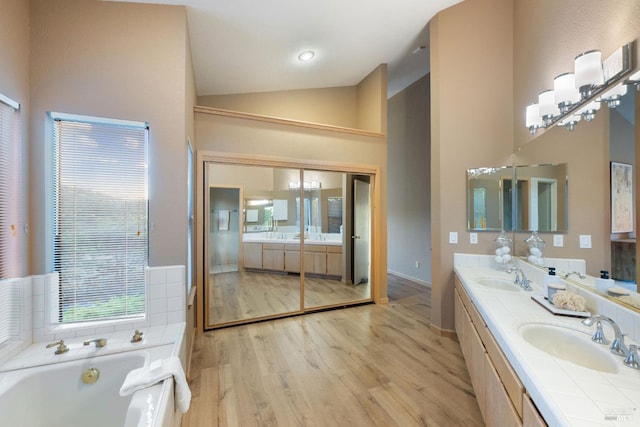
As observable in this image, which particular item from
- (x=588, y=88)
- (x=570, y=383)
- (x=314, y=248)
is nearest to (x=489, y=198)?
(x=588, y=88)

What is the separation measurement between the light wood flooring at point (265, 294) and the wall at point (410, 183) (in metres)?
1.48

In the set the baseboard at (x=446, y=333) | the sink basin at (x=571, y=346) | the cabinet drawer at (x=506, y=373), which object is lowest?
the baseboard at (x=446, y=333)

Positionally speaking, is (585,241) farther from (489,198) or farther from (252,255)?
(252,255)

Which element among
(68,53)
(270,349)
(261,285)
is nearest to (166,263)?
(270,349)

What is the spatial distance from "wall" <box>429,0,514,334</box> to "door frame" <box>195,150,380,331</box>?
1058 mm

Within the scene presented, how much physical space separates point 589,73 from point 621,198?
2.63 ft

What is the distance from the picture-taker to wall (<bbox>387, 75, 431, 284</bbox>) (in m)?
5.04

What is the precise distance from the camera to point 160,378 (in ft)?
4.68

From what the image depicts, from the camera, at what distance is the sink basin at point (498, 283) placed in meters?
2.33

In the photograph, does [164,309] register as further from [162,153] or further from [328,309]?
[328,309]

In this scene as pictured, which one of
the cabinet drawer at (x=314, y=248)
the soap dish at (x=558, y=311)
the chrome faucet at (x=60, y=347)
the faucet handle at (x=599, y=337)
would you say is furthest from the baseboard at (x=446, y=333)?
the chrome faucet at (x=60, y=347)

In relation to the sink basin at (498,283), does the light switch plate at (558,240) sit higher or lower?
higher

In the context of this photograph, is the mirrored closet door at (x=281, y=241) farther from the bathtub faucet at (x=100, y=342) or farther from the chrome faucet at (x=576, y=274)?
the chrome faucet at (x=576, y=274)

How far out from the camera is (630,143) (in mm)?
1305
